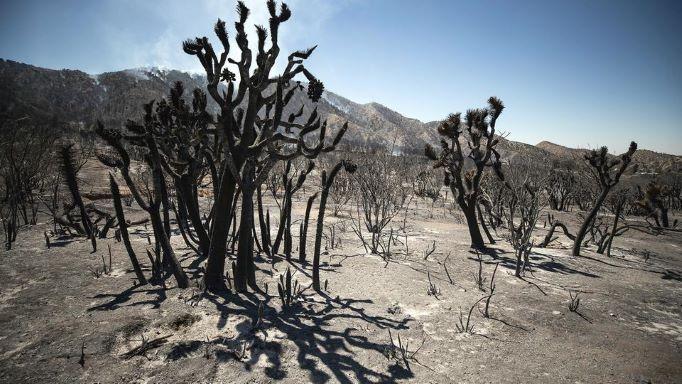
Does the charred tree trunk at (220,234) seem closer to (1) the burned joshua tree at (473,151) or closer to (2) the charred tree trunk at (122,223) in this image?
(2) the charred tree trunk at (122,223)

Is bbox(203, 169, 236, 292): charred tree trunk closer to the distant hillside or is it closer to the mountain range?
the distant hillside

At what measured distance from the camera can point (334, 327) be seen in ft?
13.1

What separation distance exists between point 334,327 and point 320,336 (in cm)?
28

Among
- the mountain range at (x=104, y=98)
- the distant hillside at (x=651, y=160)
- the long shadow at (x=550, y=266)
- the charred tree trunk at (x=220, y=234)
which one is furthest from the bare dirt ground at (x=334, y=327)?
the mountain range at (x=104, y=98)

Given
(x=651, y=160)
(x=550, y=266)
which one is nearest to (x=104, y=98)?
(x=550, y=266)

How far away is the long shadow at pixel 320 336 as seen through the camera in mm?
3146

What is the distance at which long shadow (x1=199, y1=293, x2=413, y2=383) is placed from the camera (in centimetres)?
315

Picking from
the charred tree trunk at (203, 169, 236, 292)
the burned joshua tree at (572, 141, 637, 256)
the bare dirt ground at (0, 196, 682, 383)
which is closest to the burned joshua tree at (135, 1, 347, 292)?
the charred tree trunk at (203, 169, 236, 292)

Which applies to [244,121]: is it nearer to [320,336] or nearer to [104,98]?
[320,336]

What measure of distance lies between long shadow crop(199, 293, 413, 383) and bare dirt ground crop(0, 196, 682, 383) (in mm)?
18

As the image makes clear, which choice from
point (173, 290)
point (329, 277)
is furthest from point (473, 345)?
point (173, 290)

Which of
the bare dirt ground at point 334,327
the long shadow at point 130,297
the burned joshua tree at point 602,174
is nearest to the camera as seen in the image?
the bare dirt ground at point 334,327

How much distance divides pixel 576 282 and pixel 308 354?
212 inches

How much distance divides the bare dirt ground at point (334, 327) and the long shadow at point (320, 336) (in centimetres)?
2
